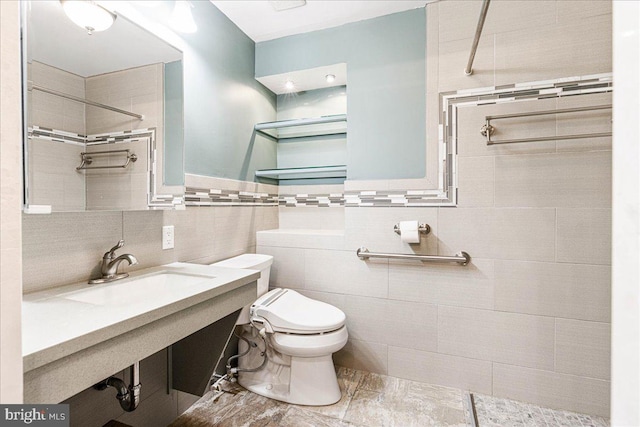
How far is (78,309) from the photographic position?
929 mm

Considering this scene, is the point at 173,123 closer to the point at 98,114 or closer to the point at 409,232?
the point at 98,114

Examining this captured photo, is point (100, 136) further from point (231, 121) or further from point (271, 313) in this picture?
point (271, 313)

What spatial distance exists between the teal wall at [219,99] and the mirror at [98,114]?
0.12 m

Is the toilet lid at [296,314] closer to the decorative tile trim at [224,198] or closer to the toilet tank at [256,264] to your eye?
the toilet tank at [256,264]

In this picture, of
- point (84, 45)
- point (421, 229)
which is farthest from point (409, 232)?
point (84, 45)

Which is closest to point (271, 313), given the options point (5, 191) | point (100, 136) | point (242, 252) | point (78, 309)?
point (242, 252)

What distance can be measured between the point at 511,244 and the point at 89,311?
1.91 meters

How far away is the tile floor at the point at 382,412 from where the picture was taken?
62.4 inches

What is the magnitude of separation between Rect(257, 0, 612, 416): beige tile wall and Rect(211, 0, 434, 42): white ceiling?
0.29 m

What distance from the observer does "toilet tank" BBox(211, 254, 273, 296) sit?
1883 millimetres

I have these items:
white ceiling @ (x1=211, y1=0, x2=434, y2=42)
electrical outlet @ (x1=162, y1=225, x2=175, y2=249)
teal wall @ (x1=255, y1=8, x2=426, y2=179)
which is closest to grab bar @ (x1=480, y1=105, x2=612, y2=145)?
teal wall @ (x1=255, y1=8, x2=426, y2=179)

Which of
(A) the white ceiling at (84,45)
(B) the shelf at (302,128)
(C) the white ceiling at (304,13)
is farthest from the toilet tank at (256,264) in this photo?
(C) the white ceiling at (304,13)

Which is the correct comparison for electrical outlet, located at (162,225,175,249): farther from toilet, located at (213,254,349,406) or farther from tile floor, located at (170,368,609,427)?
tile floor, located at (170,368,609,427)

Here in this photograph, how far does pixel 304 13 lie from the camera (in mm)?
2021
